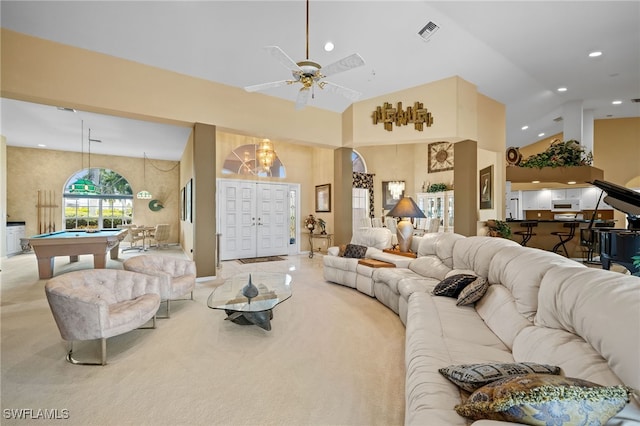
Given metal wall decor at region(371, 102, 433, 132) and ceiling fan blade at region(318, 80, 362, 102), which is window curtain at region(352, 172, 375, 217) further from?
ceiling fan blade at region(318, 80, 362, 102)

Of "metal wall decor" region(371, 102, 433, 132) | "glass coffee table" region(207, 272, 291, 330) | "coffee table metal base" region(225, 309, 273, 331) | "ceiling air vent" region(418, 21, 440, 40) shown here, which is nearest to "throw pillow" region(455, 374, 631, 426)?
"glass coffee table" region(207, 272, 291, 330)

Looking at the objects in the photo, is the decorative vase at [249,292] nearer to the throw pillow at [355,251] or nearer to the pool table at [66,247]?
the throw pillow at [355,251]

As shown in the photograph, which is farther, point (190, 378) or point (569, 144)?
point (569, 144)

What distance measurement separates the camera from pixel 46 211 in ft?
29.1

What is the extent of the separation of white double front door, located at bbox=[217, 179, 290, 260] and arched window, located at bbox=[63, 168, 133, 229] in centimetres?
534

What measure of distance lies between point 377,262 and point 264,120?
350cm

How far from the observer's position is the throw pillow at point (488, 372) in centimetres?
118

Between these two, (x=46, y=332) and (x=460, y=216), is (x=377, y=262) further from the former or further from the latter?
(x=46, y=332)

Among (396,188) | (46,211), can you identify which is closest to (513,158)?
(396,188)

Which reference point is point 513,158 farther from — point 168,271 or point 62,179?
point 62,179

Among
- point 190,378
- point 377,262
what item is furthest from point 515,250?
point 190,378

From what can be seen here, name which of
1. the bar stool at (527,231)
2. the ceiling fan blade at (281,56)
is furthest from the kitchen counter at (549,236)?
the ceiling fan blade at (281,56)

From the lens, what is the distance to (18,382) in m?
2.11

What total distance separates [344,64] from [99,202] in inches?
423
